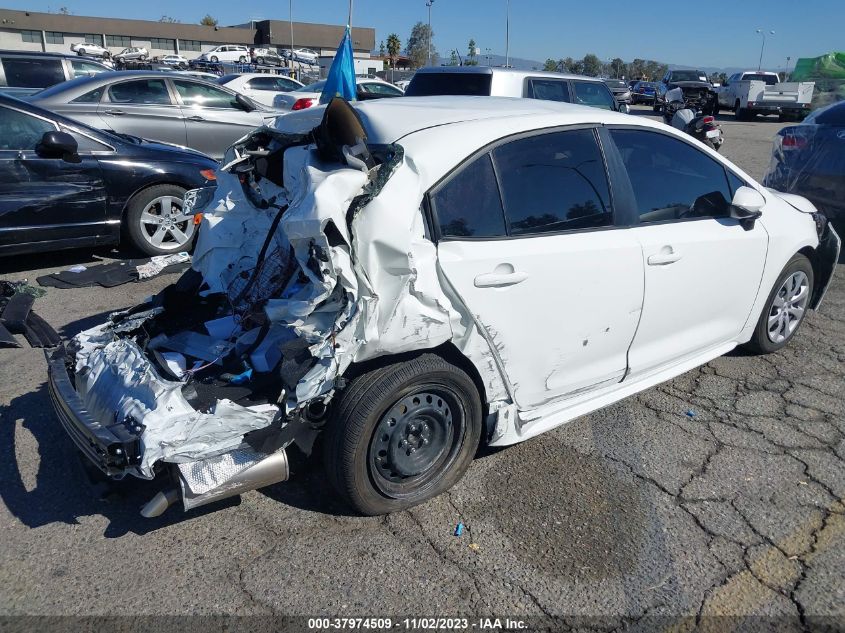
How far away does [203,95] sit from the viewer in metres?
10.2

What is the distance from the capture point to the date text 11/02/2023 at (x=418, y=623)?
2.54 metres

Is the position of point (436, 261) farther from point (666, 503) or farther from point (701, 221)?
point (701, 221)

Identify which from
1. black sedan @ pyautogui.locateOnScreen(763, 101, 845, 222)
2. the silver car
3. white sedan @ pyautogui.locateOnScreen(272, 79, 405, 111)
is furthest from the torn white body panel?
black sedan @ pyautogui.locateOnScreen(763, 101, 845, 222)

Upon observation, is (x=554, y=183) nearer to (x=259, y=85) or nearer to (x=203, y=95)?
(x=203, y=95)

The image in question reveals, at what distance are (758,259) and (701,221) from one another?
63 cm

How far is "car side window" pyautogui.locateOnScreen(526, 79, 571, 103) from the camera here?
30.6ft

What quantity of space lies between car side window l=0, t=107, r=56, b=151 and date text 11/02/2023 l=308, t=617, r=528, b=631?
17.4ft

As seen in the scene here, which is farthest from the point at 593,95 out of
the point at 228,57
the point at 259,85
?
the point at 228,57

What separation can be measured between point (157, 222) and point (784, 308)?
554 cm

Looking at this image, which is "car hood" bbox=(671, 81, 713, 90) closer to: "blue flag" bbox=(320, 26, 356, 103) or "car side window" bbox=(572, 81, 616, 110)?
"car side window" bbox=(572, 81, 616, 110)

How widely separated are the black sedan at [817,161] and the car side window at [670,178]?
3848 millimetres

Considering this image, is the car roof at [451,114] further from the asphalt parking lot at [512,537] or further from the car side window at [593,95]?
the car side window at [593,95]

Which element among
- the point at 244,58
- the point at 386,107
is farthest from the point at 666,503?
the point at 244,58

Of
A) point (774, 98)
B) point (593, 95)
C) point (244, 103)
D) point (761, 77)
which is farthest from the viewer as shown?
point (761, 77)
